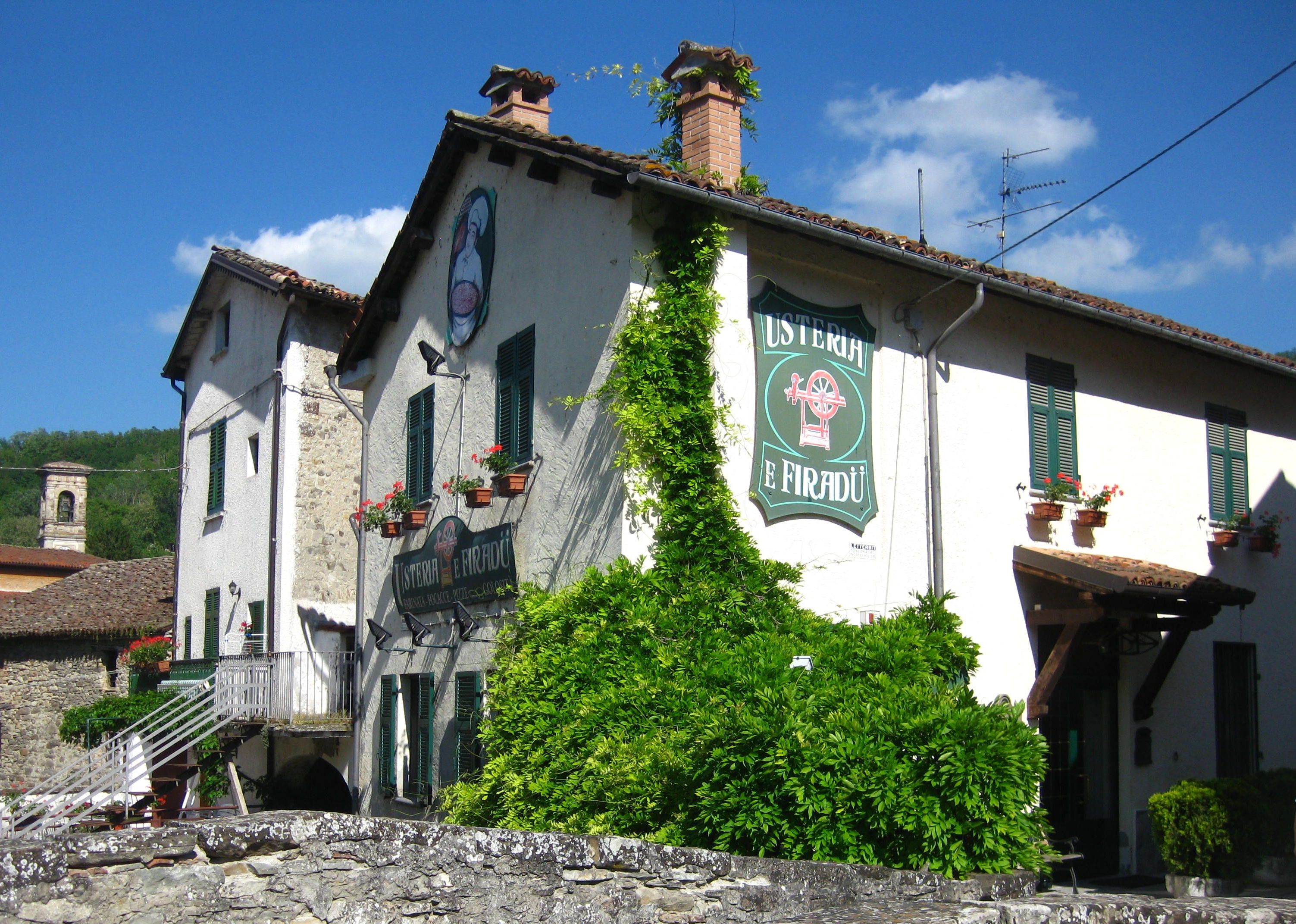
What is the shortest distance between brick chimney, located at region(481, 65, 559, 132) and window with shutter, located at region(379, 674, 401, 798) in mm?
6643

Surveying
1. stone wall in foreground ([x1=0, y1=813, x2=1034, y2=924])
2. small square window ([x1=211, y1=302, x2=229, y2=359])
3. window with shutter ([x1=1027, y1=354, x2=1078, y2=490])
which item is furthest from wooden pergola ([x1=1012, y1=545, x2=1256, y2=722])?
small square window ([x1=211, y1=302, x2=229, y2=359])

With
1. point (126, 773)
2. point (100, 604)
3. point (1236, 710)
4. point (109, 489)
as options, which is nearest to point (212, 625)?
point (126, 773)

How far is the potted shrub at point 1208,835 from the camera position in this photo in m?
10.8

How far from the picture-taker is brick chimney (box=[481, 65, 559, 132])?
13.9m

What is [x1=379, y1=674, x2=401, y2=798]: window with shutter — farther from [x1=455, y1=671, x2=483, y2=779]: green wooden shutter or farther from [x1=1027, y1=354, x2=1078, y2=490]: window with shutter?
[x1=1027, y1=354, x2=1078, y2=490]: window with shutter

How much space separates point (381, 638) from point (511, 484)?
12.0 ft

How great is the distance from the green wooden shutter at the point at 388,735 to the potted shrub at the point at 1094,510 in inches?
305

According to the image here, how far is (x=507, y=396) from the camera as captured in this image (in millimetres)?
12297

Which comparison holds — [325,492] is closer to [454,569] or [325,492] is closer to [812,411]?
[454,569]

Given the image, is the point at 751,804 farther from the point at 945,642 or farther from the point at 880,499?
the point at 880,499

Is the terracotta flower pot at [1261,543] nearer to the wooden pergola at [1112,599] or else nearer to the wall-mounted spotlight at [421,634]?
the wooden pergola at [1112,599]

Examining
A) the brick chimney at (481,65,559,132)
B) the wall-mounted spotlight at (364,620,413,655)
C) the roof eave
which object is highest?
the brick chimney at (481,65,559,132)

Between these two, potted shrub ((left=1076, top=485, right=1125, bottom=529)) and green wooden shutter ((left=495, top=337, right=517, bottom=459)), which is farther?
potted shrub ((left=1076, top=485, right=1125, bottom=529))

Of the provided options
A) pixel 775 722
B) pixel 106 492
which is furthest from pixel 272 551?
pixel 106 492
